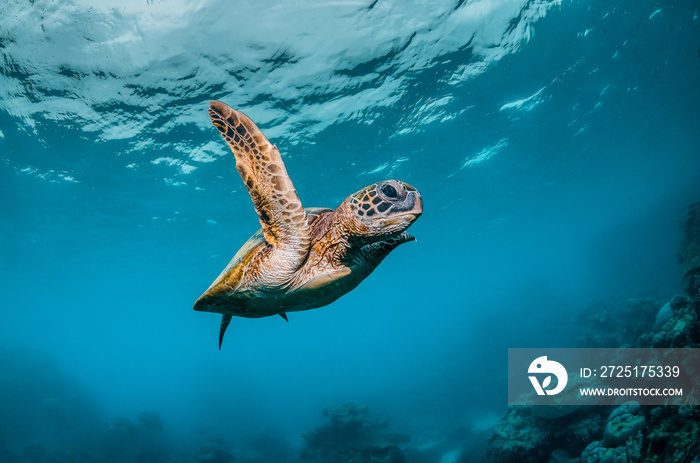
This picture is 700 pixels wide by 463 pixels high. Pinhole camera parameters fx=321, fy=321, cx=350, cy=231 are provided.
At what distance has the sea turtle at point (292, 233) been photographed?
8.47 feet

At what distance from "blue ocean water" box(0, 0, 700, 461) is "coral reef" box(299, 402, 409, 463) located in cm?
A: 482

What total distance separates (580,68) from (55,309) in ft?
197

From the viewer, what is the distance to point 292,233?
282 cm

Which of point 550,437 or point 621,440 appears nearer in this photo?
point 621,440

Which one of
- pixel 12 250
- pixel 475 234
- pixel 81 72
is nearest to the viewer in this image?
pixel 81 72

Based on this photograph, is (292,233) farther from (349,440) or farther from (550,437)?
(349,440)

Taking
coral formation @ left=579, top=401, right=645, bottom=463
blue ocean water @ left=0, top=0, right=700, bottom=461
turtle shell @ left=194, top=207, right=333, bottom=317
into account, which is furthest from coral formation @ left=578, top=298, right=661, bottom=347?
turtle shell @ left=194, top=207, right=333, bottom=317

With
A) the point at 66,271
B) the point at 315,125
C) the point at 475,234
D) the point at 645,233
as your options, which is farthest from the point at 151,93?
the point at 645,233

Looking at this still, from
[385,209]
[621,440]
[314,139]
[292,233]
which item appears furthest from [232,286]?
[314,139]

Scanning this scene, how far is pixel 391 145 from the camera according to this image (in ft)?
46.1

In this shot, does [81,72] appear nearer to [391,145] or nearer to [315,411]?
[391,145]

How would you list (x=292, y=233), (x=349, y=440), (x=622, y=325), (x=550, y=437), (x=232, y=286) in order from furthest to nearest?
1. (x=622, y=325)
2. (x=349, y=440)
3. (x=550, y=437)
4. (x=232, y=286)
5. (x=292, y=233)

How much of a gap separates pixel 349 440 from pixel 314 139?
1178 cm

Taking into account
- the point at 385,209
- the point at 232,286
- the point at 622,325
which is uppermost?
the point at 622,325
